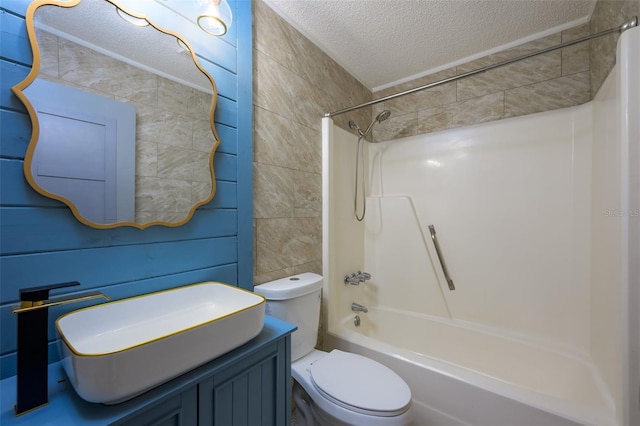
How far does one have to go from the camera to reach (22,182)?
750 millimetres

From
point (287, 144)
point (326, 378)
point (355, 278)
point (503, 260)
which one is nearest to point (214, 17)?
point (287, 144)

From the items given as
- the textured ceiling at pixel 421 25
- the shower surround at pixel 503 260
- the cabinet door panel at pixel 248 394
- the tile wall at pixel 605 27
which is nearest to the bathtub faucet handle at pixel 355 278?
the shower surround at pixel 503 260

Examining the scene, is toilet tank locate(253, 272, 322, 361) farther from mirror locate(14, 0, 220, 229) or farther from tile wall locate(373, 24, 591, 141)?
tile wall locate(373, 24, 591, 141)

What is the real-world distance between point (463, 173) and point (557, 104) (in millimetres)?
686

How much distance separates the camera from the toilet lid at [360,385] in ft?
3.47

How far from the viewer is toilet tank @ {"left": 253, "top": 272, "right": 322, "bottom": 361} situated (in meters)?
1.34

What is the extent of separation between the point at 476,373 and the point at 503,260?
2.94 ft

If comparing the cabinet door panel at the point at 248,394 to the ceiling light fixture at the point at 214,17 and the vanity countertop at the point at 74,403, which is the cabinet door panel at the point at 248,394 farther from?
the ceiling light fixture at the point at 214,17

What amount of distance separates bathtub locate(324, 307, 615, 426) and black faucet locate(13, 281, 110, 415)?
1.41 m

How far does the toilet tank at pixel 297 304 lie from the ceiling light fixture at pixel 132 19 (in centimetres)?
123

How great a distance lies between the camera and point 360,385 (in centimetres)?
118

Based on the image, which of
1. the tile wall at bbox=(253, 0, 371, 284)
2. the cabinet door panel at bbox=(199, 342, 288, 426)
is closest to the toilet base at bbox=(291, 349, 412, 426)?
the cabinet door panel at bbox=(199, 342, 288, 426)

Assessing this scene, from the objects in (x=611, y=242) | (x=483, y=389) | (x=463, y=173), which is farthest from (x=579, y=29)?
(x=483, y=389)

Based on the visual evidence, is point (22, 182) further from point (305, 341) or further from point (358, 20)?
point (358, 20)
